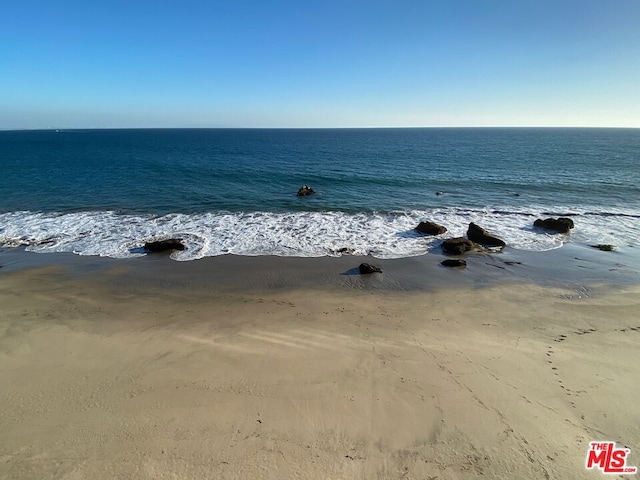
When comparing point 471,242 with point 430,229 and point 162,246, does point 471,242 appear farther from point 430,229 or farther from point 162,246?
point 162,246

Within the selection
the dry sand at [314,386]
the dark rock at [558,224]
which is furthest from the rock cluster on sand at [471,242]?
the dry sand at [314,386]

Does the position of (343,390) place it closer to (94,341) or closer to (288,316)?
(288,316)

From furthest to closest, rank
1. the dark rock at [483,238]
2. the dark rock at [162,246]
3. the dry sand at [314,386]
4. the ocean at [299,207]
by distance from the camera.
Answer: the ocean at [299,207] < the dark rock at [483,238] < the dark rock at [162,246] < the dry sand at [314,386]

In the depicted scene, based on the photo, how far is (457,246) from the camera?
19.0 m

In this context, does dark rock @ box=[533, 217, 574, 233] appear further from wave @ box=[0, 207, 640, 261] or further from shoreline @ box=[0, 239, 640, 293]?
shoreline @ box=[0, 239, 640, 293]

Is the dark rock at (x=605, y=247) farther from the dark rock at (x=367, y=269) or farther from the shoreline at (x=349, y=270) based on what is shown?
the dark rock at (x=367, y=269)

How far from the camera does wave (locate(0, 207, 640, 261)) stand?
19.5 m

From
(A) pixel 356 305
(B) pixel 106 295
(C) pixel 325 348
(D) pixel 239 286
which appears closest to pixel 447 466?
(C) pixel 325 348

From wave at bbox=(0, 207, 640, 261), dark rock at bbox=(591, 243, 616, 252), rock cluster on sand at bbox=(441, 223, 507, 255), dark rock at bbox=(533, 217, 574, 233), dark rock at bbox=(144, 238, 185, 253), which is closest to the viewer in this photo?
dark rock at bbox=(144, 238, 185, 253)

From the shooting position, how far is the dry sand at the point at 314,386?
261 inches

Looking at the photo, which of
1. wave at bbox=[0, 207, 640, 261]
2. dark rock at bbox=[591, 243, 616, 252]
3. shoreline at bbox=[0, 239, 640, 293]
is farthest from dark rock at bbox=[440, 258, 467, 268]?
dark rock at bbox=[591, 243, 616, 252]

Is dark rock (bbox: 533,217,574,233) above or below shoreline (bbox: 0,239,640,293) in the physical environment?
above

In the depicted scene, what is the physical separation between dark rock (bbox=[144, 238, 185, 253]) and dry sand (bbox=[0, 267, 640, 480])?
5475 mm

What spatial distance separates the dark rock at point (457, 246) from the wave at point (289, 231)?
3.07ft
